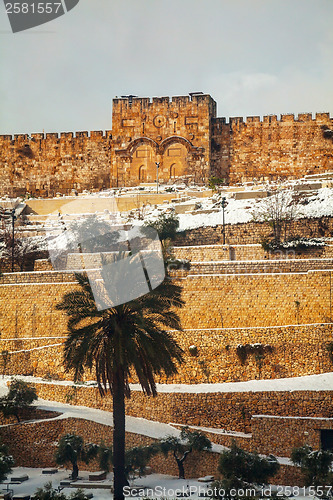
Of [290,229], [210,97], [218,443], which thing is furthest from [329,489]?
[210,97]

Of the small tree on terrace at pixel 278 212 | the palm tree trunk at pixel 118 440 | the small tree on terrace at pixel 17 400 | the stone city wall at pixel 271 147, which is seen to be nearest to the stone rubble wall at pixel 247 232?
the small tree on terrace at pixel 278 212

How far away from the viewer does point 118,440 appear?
21562 mm

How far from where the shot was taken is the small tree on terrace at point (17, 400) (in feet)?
89.1

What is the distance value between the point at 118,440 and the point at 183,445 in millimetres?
3062

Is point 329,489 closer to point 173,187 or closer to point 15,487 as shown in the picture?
point 15,487

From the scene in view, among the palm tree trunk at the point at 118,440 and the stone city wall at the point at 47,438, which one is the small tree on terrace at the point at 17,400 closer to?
the stone city wall at the point at 47,438

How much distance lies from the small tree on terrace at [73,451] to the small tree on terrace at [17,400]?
2604mm

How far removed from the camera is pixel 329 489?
21.2 metres

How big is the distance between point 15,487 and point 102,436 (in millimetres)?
3073

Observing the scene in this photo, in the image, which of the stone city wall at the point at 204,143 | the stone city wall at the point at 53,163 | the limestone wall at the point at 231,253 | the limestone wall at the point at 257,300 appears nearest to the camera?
the limestone wall at the point at 257,300

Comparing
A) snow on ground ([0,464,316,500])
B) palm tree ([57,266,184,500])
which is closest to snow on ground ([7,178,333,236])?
snow on ground ([0,464,316,500])

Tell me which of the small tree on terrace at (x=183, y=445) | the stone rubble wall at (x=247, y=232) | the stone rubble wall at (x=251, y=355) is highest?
the stone rubble wall at (x=247, y=232)

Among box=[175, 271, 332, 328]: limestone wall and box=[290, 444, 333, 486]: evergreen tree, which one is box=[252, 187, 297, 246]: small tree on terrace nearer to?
box=[175, 271, 332, 328]: limestone wall

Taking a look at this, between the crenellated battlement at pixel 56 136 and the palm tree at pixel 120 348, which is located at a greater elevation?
the crenellated battlement at pixel 56 136
